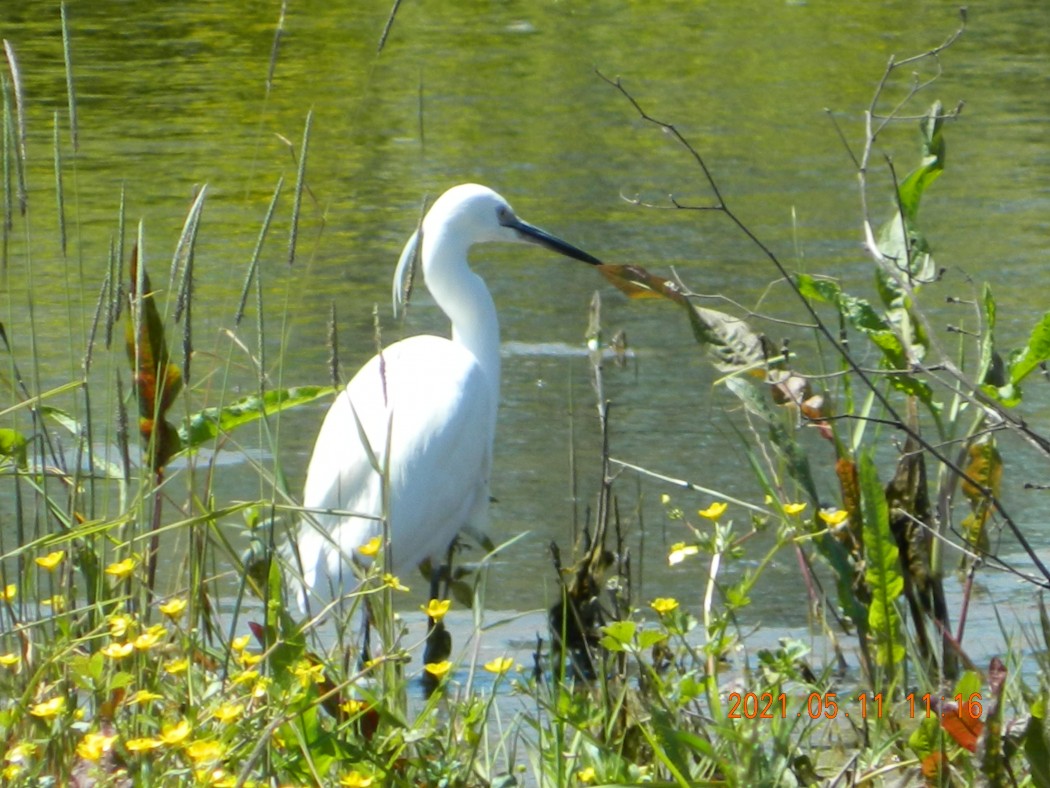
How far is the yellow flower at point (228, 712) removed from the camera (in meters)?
1.61

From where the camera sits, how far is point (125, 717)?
74.8 inches

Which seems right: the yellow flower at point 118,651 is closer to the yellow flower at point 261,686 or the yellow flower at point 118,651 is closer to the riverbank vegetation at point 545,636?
the riverbank vegetation at point 545,636

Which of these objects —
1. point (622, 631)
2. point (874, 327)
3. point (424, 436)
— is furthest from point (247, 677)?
point (424, 436)

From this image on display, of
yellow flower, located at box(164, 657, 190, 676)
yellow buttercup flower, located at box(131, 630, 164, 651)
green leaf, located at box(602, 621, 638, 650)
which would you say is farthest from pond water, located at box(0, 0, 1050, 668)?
green leaf, located at box(602, 621, 638, 650)

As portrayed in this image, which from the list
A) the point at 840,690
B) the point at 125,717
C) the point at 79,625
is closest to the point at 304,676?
the point at 125,717

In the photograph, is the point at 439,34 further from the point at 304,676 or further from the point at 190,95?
the point at 304,676

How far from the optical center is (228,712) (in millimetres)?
1607

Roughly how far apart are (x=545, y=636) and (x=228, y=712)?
5.17ft

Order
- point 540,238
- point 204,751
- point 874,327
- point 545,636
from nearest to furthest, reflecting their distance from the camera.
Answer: point 204,751 < point 874,327 < point 545,636 < point 540,238

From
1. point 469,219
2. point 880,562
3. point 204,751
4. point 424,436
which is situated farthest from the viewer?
point 469,219

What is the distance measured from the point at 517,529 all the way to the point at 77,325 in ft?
5.89

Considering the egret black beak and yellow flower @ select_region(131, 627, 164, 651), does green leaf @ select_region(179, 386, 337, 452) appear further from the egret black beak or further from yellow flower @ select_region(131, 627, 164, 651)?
the egret black beak

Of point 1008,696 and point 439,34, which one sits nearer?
point 1008,696

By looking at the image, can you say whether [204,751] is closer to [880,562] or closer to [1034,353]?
[880,562]
